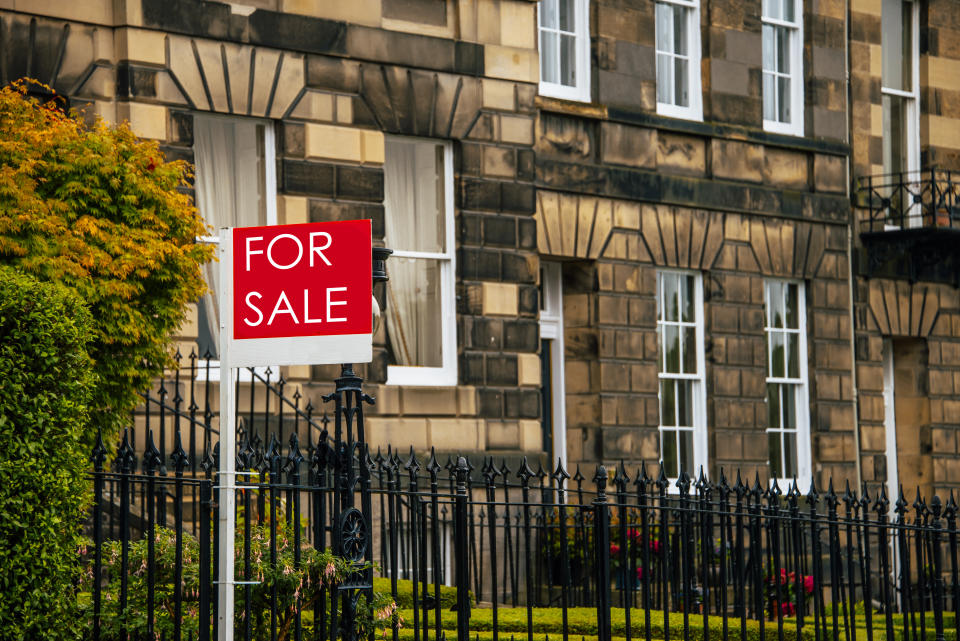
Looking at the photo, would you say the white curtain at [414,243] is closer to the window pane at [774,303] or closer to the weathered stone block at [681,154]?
the weathered stone block at [681,154]

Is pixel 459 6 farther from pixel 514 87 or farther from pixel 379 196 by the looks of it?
pixel 379 196

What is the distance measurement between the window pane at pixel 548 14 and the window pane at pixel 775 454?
5.66 meters

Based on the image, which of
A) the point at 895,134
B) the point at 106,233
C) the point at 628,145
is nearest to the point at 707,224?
the point at 628,145

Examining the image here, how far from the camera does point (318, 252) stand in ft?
25.4

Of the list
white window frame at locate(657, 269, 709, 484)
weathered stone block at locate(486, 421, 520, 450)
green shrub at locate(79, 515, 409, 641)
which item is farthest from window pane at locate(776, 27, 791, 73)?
green shrub at locate(79, 515, 409, 641)

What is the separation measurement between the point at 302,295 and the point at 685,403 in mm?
12251

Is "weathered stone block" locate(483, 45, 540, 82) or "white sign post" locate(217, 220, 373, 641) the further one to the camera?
"weathered stone block" locate(483, 45, 540, 82)

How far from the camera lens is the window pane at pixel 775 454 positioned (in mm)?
20328

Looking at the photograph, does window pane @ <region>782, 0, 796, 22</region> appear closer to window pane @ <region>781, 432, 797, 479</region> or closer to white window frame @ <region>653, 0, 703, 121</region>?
white window frame @ <region>653, 0, 703, 121</region>

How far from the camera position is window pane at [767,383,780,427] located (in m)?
20.4

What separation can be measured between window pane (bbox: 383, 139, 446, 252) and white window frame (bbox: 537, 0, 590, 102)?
2.25 m

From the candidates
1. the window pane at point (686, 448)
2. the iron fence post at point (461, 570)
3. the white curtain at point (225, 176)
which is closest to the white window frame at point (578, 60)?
the window pane at point (686, 448)

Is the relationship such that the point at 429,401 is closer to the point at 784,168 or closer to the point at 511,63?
the point at 511,63

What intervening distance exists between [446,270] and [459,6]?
254cm
